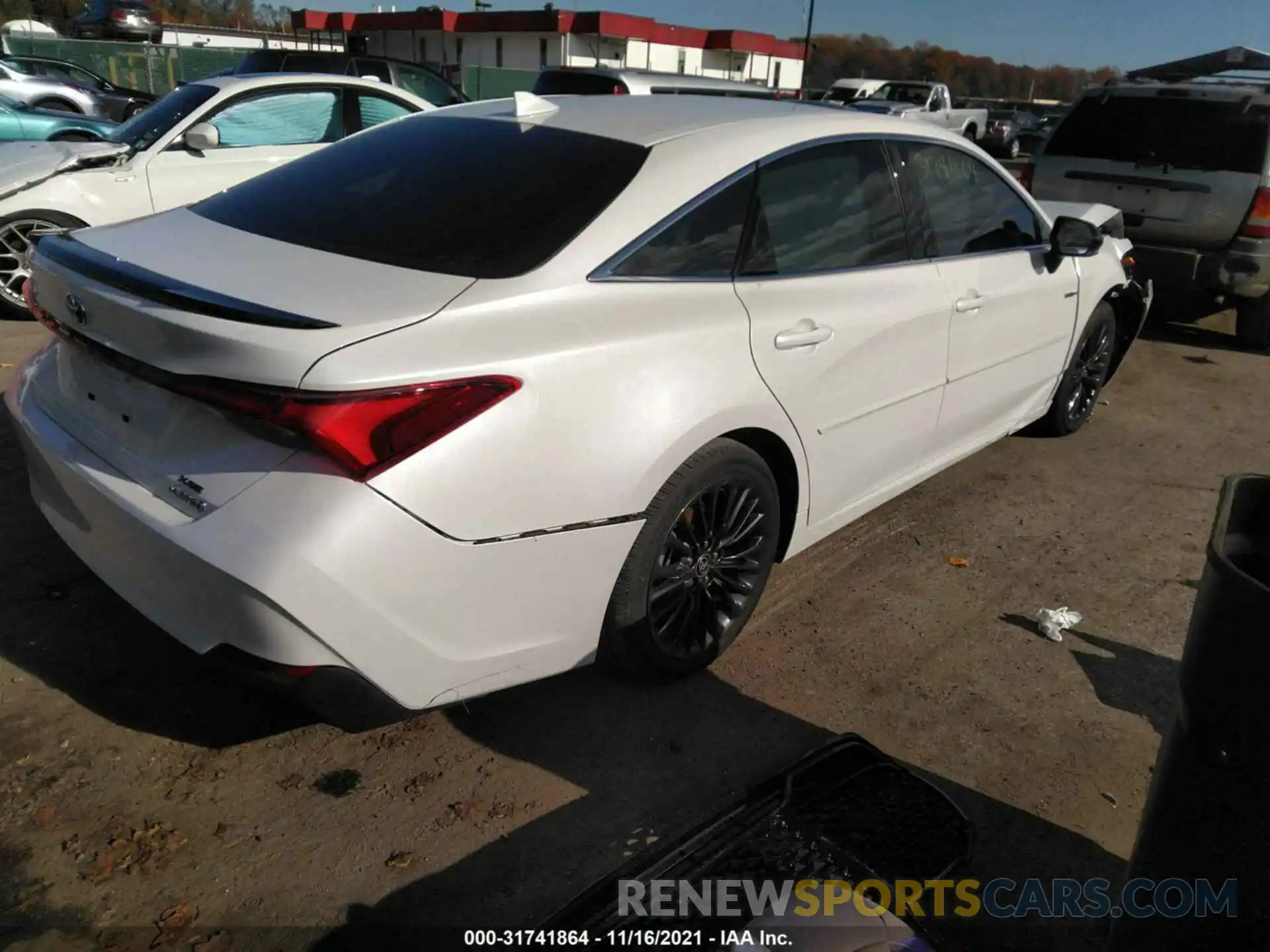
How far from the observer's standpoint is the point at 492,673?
2480 mm

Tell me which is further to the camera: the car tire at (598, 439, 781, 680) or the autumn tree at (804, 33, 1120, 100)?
the autumn tree at (804, 33, 1120, 100)

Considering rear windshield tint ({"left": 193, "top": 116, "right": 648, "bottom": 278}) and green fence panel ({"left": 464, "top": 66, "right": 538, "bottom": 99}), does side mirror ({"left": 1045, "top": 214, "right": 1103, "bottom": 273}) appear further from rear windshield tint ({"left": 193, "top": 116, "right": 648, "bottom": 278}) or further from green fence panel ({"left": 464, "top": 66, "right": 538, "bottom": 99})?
green fence panel ({"left": 464, "top": 66, "right": 538, "bottom": 99})

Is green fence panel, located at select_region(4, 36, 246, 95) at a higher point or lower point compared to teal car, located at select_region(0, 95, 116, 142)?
lower

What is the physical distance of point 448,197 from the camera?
289 cm

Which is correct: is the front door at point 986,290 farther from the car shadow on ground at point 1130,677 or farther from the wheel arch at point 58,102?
the wheel arch at point 58,102

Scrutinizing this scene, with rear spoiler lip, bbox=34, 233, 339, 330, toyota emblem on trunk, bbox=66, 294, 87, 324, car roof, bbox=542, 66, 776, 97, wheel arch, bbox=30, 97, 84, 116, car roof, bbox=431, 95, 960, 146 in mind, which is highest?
car roof, bbox=431, 95, 960, 146

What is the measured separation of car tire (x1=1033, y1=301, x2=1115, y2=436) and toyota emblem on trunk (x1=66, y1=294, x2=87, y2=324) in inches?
169

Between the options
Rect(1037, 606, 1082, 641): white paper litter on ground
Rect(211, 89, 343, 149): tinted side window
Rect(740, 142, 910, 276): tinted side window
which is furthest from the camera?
Rect(211, 89, 343, 149): tinted side window

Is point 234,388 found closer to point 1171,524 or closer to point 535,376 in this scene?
point 535,376

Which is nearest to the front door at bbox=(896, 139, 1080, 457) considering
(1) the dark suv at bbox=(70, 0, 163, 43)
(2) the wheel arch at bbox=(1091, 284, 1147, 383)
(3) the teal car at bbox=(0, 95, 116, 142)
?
(2) the wheel arch at bbox=(1091, 284, 1147, 383)

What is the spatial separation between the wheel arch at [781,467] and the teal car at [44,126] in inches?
366

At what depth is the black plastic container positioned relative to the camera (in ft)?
5.28

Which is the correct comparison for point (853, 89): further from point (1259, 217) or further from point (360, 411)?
point (360, 411)

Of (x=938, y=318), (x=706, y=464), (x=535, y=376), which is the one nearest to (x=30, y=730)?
(x=535, y=376)
